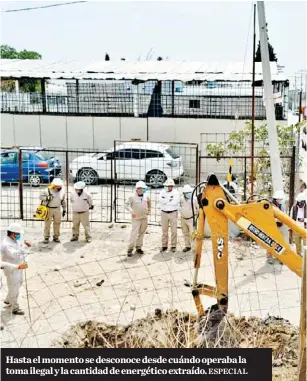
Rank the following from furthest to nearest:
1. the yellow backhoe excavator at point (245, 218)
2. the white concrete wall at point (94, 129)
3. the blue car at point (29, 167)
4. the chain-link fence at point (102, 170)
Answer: the white concrete wall at point (94, 129) < the blue car at point (29, 167) < the chain-link fence at point (102, 170) < the yellow backhoe excavator at point (245, 218)

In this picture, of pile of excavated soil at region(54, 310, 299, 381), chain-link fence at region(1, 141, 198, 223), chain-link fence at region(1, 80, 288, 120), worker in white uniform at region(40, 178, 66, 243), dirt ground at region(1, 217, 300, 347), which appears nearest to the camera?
pile of excavated soil at region(54, 310, 299, 381)

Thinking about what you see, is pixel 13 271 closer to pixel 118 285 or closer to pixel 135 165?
pixel 118 285

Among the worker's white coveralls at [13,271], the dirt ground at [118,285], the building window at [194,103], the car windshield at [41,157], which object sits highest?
the building window at [194,103]

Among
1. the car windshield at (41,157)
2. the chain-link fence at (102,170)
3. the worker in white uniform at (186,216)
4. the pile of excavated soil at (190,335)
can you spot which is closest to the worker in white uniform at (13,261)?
the pile of excavated soil at (190,335)

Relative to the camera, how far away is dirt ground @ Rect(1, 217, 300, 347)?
7562 mm

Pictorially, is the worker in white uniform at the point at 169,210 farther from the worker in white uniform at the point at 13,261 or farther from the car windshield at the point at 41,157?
the car windshield at the point at 41,157

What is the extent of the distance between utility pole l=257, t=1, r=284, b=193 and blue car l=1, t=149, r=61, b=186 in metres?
7.62

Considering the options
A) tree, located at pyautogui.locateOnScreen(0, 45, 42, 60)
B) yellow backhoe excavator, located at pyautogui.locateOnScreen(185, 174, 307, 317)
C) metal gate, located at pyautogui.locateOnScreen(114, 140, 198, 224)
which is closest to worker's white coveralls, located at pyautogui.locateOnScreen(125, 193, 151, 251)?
yellow backhoe excavator, located at pyautogui.locateOnScreen(185, 174, 307, 317)

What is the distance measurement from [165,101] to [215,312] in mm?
15702

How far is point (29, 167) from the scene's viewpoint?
53.6 feet

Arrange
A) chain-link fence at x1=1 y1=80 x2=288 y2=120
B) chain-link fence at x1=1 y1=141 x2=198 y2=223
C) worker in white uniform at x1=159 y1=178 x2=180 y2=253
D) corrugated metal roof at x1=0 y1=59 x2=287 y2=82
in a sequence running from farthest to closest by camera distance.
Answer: chain-link fence at x1=1 y1=80 x2=288 y2=120 → corrugated metal roof at x1=0 y1=59 x2=287 y2=82 → chain-link fence at x1=1 y1=141 x2=198 y2=223 → worker in white uniform at x1=159 y1=178 x2=180 y2=253

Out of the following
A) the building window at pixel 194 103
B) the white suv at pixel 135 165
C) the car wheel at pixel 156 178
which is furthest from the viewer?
the building window at pixel 194 103

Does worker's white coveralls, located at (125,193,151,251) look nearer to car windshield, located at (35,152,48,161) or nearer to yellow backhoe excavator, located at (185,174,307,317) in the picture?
yellow backhoe excavator, located at (185,174,307,317)

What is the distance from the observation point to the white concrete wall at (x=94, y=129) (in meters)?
20.0
